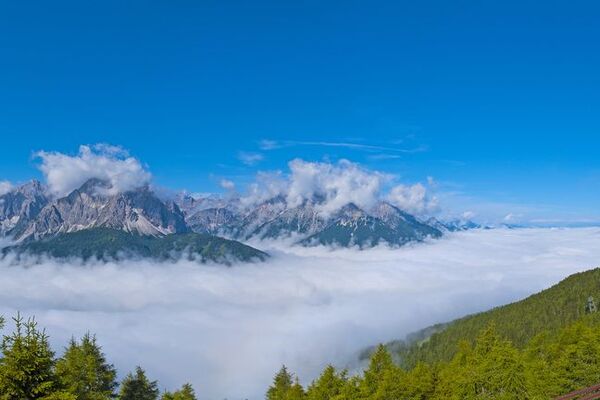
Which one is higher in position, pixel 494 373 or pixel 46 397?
pixel 46 397

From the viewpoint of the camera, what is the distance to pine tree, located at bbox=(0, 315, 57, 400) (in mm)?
18812

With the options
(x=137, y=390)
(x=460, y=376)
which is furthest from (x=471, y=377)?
(x=137, y=390)

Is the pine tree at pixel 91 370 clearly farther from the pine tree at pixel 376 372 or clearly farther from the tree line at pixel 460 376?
the pine tree at pixel 376 372

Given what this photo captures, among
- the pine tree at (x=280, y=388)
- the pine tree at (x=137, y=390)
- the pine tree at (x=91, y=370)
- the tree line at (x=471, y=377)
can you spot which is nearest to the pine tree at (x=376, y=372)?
the tree line at (x=471, y=377)

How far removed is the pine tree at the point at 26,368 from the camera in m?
18.8

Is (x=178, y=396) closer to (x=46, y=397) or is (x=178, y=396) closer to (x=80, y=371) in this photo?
(x=80, y=371)

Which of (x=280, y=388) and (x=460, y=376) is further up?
(x=460, y=376)

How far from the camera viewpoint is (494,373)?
3775 cm

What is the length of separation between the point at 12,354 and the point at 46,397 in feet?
7.09

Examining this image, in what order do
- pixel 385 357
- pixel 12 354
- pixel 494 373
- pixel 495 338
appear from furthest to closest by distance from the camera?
pixel 385 357 → pixel 495 338 → pixel 494 373 → pixel 12 354

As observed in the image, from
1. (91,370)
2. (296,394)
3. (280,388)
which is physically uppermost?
(91,370)

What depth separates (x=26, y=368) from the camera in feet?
62.2

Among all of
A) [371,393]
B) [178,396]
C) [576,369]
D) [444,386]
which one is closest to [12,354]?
[371,393]

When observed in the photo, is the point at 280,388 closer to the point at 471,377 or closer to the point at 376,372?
the point at 376,372
